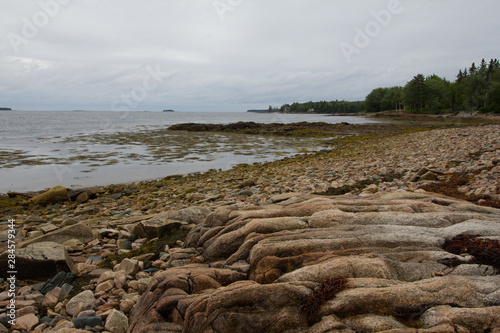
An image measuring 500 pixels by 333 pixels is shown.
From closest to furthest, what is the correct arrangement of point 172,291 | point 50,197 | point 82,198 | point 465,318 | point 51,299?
point 465,318 < point 172,291 < point 51,299 < point 50,197 < point 82,198

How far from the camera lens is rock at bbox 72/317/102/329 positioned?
4426 mm

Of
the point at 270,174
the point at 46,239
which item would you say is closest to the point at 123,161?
the point at 270,174

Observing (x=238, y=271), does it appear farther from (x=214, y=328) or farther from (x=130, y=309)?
(x=130, y=309)

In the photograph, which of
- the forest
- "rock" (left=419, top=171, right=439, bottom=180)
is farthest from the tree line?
"rock" (left=419, top=171, right=439, bottom=180)

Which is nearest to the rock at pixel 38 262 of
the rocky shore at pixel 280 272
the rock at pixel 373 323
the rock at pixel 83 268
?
the rocky shore at pixel 280 272

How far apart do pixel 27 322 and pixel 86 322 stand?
1.07 metres

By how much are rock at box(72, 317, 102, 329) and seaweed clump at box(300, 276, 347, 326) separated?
10.7 ft

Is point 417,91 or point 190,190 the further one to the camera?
point 417,91

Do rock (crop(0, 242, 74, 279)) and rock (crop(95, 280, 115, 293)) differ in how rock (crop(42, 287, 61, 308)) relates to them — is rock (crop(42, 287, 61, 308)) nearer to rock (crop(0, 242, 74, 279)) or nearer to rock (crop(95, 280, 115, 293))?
rock (crop(95, 280, 115, 293))

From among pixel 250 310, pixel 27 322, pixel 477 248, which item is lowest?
pixel 27 322

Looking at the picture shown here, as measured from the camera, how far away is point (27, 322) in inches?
183

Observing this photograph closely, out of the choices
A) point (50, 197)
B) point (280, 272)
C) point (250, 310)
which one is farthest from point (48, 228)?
point (250, 310)

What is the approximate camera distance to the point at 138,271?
6172mm

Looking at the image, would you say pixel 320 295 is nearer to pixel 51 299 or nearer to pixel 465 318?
pixel 465 318
